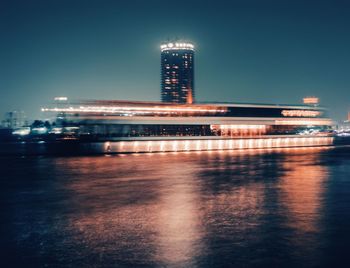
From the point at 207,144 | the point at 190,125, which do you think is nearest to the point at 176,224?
the point at 190,125

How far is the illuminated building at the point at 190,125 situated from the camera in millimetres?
48531

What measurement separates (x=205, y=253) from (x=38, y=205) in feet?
26.1

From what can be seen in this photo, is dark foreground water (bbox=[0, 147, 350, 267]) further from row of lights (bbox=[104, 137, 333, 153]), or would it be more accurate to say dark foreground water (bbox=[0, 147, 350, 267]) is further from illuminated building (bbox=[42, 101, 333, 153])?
row of lights (bbox=[104, 137, 333, 153])

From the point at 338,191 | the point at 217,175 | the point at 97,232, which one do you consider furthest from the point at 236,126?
the point at 97,232

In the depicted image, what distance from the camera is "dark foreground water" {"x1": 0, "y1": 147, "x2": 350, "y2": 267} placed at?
8.10 meters

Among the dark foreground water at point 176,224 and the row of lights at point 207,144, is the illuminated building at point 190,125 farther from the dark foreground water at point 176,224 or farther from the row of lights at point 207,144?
the dark foreground water at point 176,224

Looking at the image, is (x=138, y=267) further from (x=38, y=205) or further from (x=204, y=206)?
(x=38, y=205)

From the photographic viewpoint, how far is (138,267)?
755cm

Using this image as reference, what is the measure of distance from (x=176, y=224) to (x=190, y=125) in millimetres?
44885

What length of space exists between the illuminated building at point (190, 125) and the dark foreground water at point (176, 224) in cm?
2856

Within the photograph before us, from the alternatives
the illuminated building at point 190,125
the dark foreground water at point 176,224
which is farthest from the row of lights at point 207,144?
the dark foreground water at point 176,224

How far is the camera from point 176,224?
11039 millimetres

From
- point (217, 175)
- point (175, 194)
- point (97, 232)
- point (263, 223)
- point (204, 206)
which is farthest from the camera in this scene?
A: point (217, 175)

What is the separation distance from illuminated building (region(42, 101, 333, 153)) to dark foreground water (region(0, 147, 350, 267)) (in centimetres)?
2856
